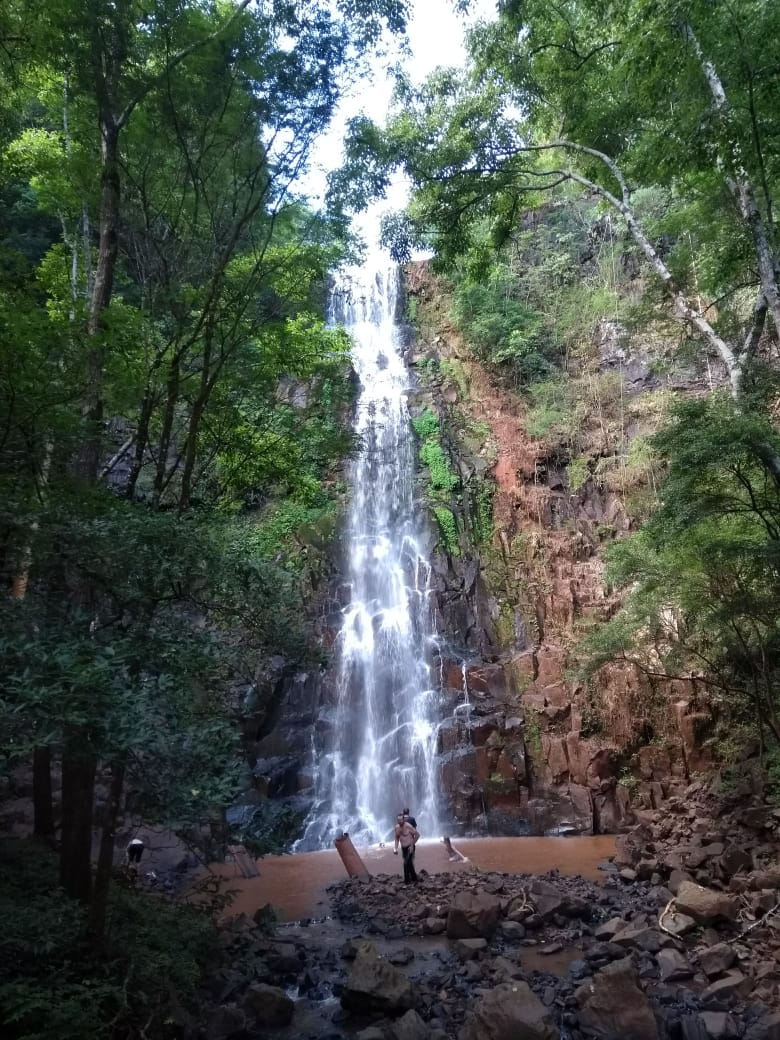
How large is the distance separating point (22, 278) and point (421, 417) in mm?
16740

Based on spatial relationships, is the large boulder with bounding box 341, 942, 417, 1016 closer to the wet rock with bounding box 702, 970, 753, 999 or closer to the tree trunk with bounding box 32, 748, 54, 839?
the wet rock with bounding box 702, 970, 753, 999

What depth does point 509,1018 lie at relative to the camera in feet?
17.3

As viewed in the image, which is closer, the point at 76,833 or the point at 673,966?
the point at 76,833

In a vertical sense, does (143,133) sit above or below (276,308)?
above

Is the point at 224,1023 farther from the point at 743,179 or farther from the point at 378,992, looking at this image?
the point at 743,179

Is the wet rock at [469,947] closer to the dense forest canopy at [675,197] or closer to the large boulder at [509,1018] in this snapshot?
the large boulder at [509,1018]

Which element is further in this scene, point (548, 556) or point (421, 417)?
point (421, 417)

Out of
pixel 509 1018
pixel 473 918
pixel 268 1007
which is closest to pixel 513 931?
pixel 473 918

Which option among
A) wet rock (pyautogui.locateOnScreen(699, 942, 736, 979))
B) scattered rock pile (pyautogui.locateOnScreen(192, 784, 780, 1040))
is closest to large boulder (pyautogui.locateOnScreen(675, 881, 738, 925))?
scattered rock pile (pyautogui.locateOnScreen(192, 784, 780, 1040))

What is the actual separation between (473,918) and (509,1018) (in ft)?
8.07

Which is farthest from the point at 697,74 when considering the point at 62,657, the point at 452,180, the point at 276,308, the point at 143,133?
the point at 62,657

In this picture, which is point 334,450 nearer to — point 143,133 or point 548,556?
point 143,133

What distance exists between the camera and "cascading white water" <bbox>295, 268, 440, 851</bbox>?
14.3 metres

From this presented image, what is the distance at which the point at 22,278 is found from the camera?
7.25m
